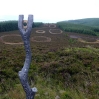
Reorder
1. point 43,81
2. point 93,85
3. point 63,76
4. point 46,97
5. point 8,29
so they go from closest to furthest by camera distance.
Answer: point 46,97 < point 93,85 < point 43,81 < point 63,76 < point 8,29

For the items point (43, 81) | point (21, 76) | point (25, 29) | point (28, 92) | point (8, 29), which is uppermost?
point (25, 29)

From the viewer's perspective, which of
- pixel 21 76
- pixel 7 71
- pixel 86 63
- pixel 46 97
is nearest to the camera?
pixel 21 76

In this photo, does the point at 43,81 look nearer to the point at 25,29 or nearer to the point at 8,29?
the point at 25,29

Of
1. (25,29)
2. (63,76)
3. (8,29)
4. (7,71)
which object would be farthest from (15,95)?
(8,29)

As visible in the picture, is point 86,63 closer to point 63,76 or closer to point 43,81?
point 63,76

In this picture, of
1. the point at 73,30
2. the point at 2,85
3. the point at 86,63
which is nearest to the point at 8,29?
the point at 73,30

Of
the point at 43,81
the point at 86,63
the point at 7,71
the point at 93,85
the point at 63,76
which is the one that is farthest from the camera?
the point at 86,63

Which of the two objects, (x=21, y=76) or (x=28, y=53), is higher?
(x=28, y=53)

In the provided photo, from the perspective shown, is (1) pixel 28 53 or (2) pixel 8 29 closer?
(1) pixel 28 53

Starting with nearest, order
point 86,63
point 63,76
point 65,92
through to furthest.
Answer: point 65,92, point 63,76, point 86,63
